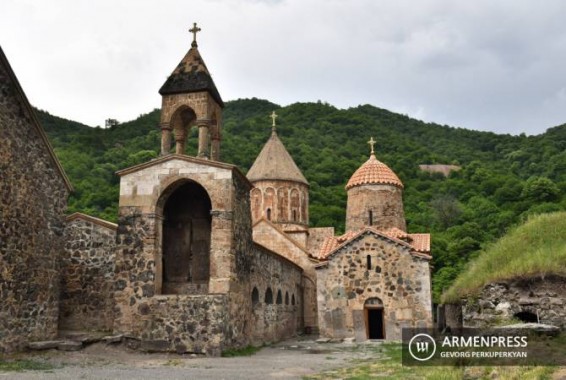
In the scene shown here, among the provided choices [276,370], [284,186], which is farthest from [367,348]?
[284,186]

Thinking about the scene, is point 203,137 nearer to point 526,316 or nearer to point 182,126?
point 182,126

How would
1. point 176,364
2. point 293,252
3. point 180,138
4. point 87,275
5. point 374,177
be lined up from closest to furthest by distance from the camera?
point 176,364 < point 87,275 < point 180,138 < point 374,177 < point 293,252

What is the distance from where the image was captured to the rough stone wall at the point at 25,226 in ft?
35.2

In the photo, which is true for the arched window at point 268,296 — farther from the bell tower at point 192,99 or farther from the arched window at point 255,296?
the bell tower at point 192,99

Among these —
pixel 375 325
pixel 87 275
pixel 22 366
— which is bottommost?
pixel 375 325

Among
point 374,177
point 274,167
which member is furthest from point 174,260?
point 274,167

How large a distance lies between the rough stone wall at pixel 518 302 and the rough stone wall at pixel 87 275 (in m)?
9.01

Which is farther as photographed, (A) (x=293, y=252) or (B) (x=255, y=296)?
(A) (x=293, y=252)

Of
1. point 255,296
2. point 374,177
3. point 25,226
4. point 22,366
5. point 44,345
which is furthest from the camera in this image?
point 374,177

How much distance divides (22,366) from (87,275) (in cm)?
488

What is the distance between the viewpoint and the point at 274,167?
26.3 meters

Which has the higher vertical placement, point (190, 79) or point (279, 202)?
point (190, 79)

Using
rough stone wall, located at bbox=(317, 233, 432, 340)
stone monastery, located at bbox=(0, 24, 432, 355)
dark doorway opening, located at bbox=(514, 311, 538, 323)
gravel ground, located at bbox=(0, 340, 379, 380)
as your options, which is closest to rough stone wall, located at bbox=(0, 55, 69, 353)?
stone monastery, located at bbox=(0, 24, 432, 355)

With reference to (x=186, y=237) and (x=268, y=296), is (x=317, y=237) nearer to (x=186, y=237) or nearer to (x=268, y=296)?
(x=268, y=296)
